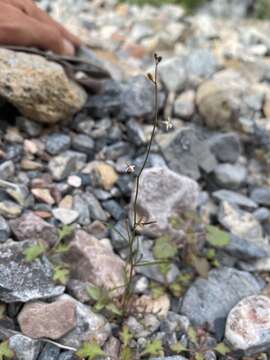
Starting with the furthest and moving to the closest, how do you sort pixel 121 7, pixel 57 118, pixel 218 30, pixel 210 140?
pixel 121 7 < pixel 218 30 < pixel 210 140 < pixel 57 118

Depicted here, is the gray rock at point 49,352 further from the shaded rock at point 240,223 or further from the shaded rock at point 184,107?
the shaded rock at point 184,107

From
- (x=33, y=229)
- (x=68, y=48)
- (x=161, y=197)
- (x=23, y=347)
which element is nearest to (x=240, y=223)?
(x=161, y=197)

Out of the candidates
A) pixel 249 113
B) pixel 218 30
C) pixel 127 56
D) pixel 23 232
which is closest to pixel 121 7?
pixel 218 30

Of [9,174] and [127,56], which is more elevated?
[127,56]

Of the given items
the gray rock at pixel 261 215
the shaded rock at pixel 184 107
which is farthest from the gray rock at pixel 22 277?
the shaded rock at pixel 184 107

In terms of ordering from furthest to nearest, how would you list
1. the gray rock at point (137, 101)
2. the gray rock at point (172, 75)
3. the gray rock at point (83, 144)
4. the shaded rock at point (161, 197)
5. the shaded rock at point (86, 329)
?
the gray rock at point (172, 75) → the gray rock at point (137, 101) → the gray rock at point (83, 144) → the shaded rock at point (161, 197) → the shaded rock at point (86, 329)

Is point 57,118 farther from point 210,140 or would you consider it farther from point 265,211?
point 265,211

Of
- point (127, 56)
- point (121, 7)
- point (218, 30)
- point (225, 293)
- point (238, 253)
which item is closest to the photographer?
point (225, 293)
